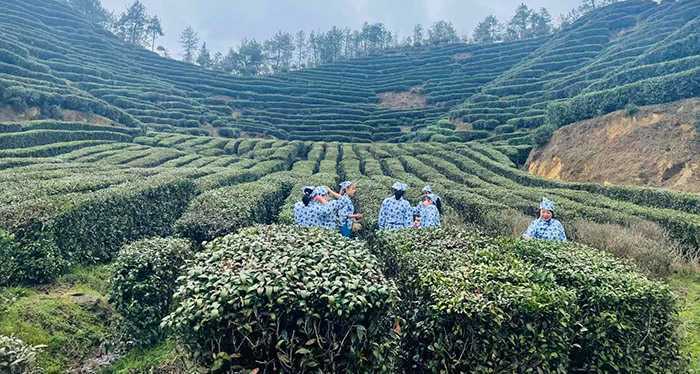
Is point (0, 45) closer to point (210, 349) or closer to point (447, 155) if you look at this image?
point (447, 155)

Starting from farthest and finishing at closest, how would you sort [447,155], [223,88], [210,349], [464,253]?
1. [223,88]
2. [447,155]
3. [464,253]
4. [210,349]

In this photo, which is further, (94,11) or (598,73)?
(94,11)

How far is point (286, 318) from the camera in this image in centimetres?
399

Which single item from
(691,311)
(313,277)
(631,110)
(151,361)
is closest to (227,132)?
(631,110)

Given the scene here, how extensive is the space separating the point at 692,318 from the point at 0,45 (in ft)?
167

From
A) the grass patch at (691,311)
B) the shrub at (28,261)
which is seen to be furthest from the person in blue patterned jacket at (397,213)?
the shrub at (28,261)

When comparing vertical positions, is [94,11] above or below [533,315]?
above

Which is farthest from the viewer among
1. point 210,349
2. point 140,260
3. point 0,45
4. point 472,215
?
point 0,45

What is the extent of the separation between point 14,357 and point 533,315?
5438 mm

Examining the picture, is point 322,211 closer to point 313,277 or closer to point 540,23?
point 313,277

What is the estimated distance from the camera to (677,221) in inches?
448

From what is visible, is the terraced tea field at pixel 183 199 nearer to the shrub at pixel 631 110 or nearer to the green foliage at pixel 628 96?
the green foliage at pixel 628 96

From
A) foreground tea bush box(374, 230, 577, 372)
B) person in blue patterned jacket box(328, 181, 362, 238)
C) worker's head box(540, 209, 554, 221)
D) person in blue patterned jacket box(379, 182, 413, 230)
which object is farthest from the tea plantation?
person in blue patterned jacket box(379, 182, 413, 230)

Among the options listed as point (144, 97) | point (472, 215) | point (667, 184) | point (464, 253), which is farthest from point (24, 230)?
point (144, 97)
